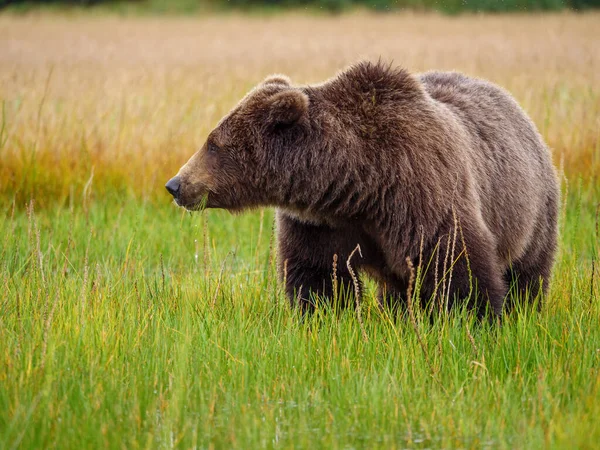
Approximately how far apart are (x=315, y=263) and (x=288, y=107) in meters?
0.88

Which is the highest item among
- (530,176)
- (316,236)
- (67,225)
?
(530,176)

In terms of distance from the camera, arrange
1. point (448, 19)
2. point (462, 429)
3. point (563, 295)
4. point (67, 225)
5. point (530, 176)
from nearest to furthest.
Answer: point (462, 429) → point (563, 295) → point (530, 176) → point (67, 225) → point (448, 19)

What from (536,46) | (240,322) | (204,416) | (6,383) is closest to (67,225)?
(240,322)

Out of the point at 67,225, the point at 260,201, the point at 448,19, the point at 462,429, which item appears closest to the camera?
the point at 462,429

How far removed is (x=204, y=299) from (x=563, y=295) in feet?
6.92

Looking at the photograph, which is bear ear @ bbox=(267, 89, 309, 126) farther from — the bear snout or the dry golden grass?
the dry golden grass

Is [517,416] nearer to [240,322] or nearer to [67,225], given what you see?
[240,322]

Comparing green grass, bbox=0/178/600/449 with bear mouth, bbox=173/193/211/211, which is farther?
bear mouth, bbox=173/193/211/211

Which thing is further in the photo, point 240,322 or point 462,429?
point 240,322

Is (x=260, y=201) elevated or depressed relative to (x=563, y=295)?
elevated

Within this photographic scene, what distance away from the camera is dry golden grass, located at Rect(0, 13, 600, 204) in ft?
27.1

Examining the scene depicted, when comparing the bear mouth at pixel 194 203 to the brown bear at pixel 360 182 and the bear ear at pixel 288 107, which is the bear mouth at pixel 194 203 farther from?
the bear ear at pixel 288 107

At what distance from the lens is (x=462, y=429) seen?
10.4 feet

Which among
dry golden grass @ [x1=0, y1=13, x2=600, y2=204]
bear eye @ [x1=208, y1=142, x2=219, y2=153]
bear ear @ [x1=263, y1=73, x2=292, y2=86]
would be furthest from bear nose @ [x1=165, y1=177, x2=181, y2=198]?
dry golden grass @ [x1=0, y1=13, x2=600, y2=204]
